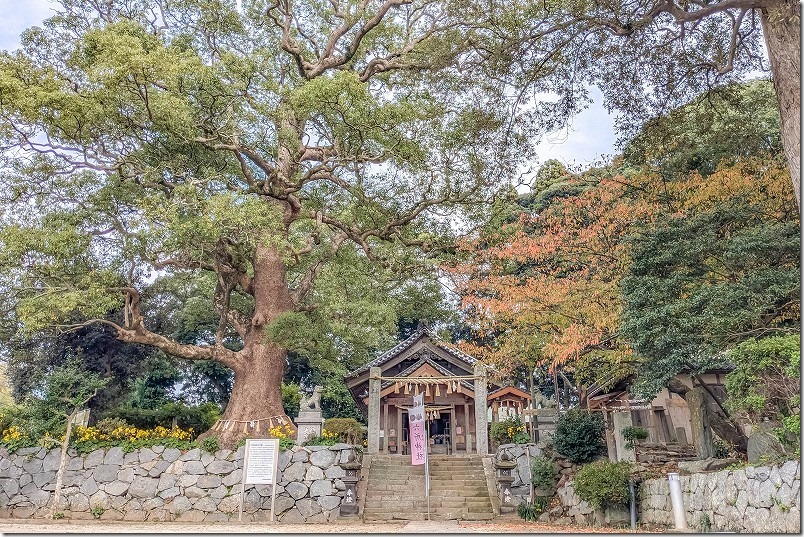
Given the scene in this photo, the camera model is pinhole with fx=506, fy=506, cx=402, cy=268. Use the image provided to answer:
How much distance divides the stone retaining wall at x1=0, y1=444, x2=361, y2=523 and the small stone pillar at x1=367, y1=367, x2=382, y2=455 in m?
4.62

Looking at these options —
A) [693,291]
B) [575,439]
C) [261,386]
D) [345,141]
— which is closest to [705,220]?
[693,291]

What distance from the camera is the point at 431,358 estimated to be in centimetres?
1917

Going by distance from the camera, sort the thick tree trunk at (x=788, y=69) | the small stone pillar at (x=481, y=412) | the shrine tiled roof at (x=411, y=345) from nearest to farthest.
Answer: the thick tree trunk at (x=788, y=69) < the small stone pillar at (x=481, y=412) < the shrine tiled roof at (x=411, y=345)

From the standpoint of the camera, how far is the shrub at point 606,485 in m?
9.66

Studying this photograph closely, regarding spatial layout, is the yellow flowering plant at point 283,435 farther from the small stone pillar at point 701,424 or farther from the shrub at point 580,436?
the small stone pillar at point 701,424

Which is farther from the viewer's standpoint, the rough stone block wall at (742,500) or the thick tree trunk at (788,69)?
the thick tree trunk at (788,69)

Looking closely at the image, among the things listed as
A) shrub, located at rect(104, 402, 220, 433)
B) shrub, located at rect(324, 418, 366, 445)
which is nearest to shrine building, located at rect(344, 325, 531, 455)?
shrub, located at rect(324, 418, 366, 445)

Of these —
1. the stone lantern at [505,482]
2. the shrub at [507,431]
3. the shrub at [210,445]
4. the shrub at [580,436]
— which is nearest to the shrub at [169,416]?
the shrub at [210,445]

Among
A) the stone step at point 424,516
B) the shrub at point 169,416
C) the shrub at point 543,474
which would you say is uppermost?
the shrub at point 169,416

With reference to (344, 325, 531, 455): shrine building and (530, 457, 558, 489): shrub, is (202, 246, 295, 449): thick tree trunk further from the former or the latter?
(530, 457, 558, 489): shrub

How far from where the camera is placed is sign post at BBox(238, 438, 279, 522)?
10.7m

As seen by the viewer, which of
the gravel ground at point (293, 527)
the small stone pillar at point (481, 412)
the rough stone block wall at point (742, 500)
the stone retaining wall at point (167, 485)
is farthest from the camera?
the small stone pillar at point (481, 412)

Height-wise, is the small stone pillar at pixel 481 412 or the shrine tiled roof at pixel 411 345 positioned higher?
the shrine tiled roof at pixel 411 345

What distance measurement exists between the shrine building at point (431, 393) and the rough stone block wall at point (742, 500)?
8.24m
